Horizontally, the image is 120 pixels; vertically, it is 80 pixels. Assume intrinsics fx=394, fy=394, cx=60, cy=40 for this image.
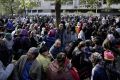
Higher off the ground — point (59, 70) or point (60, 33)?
point (59, 70)

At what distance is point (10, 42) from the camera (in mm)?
12078

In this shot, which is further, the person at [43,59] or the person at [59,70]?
the person at [43,59]

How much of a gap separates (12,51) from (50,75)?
441cm

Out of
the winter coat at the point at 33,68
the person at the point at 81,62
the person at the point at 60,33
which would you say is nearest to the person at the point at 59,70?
the winter coat at the point at 33,68

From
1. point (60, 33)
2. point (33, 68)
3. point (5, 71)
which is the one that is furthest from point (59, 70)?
point (60, 33)

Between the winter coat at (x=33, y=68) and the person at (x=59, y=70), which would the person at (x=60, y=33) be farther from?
the person at (x=59, y=70)

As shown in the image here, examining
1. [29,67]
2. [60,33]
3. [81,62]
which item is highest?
A: [29,67]

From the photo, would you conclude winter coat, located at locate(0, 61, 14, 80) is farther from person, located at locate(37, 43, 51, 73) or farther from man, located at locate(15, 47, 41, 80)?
person, located at locate(37, 43, 51, 73)

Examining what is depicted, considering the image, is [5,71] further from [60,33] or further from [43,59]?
[60,33]

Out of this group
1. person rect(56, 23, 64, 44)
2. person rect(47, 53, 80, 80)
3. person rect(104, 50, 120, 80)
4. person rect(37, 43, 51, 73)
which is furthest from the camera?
person rect(56, 23, 64, 44)

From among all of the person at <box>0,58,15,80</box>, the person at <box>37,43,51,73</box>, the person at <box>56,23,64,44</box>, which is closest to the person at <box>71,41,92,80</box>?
the person at <box>37,43,51,73</box>

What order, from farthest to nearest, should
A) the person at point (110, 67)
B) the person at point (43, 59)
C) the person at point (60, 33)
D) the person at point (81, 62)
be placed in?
the person at point (60, 33) < the person at point (81, 62) < the person at point (43, 59) < the person at point (110, 67)

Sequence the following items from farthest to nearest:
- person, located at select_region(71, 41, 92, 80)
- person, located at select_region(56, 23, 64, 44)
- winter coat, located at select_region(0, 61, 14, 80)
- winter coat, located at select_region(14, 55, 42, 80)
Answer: person, located at select_region(56, 23, 64, 44), person, located at select_region(71, 41, 92, 80), winter coat, located at select_region(14, 55, 42, 80), winter coat, located at select_region(0, 61, 14, 80)

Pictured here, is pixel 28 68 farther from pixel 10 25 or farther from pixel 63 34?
pixel 10 25
